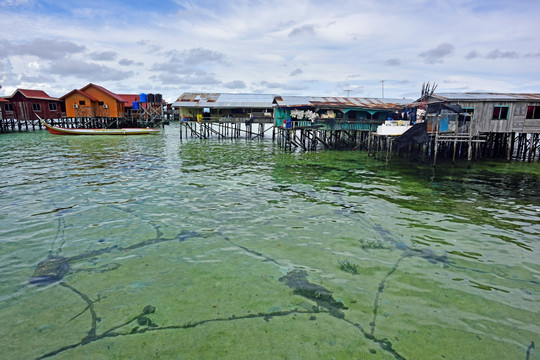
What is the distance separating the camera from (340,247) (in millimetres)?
8266

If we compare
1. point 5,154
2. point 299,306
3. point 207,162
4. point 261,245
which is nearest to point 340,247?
point 261,245

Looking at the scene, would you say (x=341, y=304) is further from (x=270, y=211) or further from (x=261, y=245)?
(x=270, y=211)

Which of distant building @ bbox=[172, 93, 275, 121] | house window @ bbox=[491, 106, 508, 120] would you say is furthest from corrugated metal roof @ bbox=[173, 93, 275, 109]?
house window @ bbox=[491, 106, 508, 120]

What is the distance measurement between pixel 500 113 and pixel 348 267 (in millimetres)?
24241

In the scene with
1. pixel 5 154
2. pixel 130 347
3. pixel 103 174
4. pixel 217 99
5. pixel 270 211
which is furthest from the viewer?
pixel 217 99

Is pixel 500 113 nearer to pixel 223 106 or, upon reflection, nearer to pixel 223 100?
pixel 223 106

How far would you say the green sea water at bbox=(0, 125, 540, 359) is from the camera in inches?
194

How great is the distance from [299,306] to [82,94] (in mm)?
51817

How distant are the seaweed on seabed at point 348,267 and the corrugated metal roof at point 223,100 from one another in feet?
122

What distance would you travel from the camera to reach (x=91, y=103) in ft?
157

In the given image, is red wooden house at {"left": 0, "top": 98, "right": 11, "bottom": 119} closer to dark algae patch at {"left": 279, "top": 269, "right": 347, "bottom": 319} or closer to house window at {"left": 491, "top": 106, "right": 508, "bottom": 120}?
dark algae patch at {"left": 279, "top": 269, "right": 347, "bottom": 319}

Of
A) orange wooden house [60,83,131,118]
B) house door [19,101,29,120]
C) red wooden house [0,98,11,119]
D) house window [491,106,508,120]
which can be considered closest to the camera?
house window [491,106,508,120]

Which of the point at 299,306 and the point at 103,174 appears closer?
the point at 299,306

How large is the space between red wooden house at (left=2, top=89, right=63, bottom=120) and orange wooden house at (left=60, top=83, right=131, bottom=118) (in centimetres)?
359
